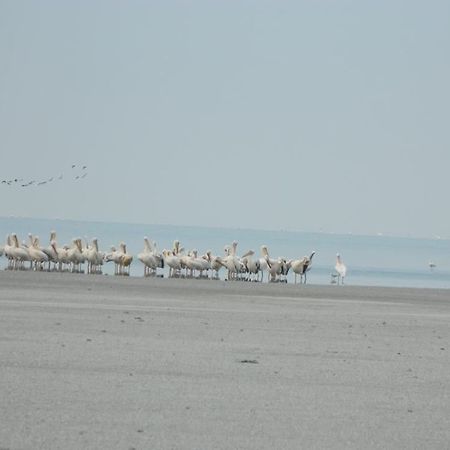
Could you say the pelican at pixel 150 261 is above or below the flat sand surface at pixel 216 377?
above

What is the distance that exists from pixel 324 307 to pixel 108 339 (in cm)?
1065

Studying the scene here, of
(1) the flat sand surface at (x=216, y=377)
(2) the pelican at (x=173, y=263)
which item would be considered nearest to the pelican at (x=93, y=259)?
(2) the pelican at (x=173, y=263)

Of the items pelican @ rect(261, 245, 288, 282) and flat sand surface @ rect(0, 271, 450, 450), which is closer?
flat sand surface @ rect(0, 271, 450, 450)

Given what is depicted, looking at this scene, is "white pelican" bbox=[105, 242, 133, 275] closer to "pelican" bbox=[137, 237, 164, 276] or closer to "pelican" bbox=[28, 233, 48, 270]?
"pelican" bbox=[137, 237, 164, 276]

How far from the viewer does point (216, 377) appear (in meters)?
14.0

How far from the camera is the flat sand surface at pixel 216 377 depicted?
10602 millimetres

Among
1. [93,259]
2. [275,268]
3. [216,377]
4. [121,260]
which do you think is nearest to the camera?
[216,377]

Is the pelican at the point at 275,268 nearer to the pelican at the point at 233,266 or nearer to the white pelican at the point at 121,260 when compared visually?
the pelican at the point at 233,266

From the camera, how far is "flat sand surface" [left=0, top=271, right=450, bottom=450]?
10602 millimetres

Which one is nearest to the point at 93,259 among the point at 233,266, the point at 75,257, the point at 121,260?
the point at 75,257

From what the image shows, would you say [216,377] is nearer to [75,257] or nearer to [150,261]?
[150,261]

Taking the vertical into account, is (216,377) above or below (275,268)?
below

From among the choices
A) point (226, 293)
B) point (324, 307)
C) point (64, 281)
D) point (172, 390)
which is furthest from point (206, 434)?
point (64, 281)

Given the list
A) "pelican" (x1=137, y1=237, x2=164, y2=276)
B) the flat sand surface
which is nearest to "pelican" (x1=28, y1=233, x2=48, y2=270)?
"pelican" (x1=137, y1=237, x2=164, y2=276)
